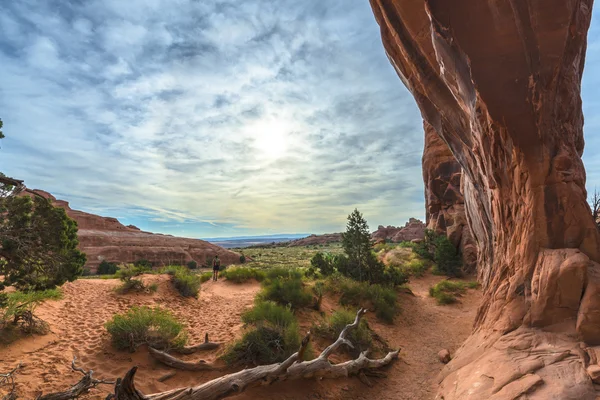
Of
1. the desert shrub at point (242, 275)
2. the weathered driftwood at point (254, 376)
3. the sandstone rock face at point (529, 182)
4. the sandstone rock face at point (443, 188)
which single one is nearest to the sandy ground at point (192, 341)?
the weathered driftwood at point (254, 376)

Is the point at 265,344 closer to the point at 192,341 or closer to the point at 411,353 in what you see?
the point at 192,341

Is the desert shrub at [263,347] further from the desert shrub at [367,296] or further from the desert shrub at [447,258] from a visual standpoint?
the desert shrub at [447,258]

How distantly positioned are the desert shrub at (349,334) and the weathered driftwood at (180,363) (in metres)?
4.07

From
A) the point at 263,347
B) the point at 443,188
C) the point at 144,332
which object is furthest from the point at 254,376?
the point at 443,188

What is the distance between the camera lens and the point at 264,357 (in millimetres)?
7223

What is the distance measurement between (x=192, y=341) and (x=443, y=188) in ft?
88.0

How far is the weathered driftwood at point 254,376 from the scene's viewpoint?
13.8 ft

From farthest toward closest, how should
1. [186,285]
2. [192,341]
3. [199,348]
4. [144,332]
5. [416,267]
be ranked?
1. [416,267]
2. [186,285]
3. [192,341]
4. [199,348]
5. [144,332]

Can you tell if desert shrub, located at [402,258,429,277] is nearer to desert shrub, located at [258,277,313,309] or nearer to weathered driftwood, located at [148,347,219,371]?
desert shrub, located at [258,277,313,309]

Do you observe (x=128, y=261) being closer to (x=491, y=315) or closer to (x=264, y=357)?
(x=264, y=357)

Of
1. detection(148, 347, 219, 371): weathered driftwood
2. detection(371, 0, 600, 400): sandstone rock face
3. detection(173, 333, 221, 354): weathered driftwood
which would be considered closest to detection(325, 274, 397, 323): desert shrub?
detection(371, 0, 600, 400): sandstone rock face

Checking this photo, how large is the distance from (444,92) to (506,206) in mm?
4659

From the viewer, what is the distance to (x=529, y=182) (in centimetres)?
678

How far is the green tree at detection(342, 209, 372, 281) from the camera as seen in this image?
55.9 feet
